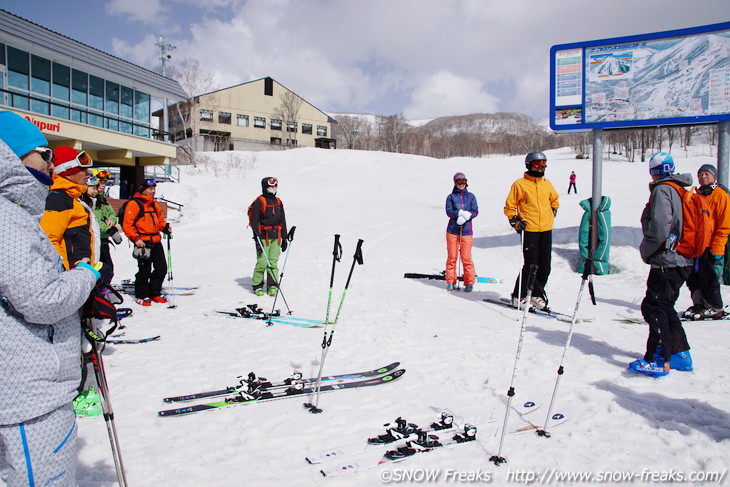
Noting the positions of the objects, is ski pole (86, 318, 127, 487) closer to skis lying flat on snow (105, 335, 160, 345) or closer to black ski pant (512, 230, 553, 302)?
skis lying flat on snow (105, 335, 160, 345)

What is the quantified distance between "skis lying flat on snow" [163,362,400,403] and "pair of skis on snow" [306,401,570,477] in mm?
947

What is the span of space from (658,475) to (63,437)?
3.15 meters

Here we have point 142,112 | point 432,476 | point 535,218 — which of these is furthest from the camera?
point 142,112

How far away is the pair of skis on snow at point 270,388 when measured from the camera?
12.4ft

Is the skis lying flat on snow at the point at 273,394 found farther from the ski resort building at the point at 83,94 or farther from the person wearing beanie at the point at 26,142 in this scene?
the ski resort building at the point at 83,94

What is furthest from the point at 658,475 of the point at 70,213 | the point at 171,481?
the point at 70,213

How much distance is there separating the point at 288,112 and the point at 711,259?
219 feet

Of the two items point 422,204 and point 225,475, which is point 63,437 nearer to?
point 225,475

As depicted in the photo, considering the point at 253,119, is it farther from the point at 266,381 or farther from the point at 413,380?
the point at 413,380

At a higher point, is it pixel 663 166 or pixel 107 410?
pixel 663 166

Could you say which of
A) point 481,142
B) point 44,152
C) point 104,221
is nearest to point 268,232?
point 104,221

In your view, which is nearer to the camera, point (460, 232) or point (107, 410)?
point (107, 410)

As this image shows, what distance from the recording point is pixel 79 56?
2130 cm

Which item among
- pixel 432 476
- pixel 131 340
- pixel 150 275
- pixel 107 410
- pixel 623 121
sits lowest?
pixel 432 476
